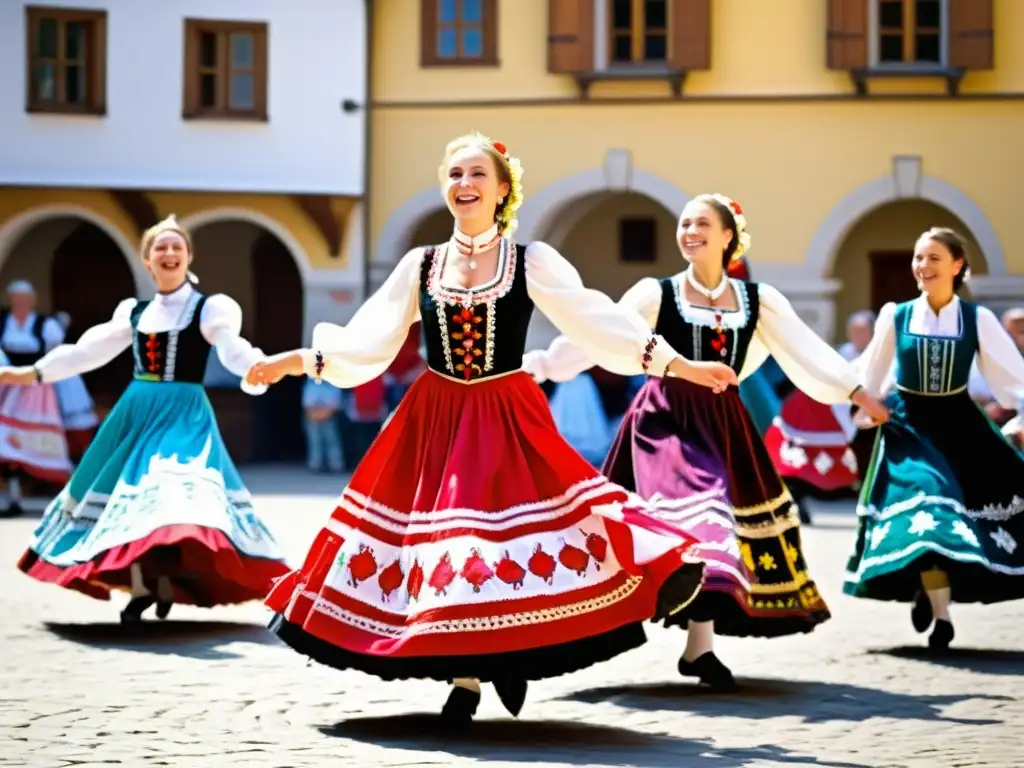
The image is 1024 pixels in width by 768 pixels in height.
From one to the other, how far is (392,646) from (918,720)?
5.88 feet

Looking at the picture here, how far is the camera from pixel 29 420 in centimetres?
1820

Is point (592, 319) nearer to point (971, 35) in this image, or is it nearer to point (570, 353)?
point (570, 353)

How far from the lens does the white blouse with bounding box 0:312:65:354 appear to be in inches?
732

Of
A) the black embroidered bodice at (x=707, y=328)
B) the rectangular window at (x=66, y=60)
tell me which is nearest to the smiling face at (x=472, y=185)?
the black embroidered bodice at (x=707, y=328)

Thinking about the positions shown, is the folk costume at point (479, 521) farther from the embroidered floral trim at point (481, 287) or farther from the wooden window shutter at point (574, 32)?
the wooden window shutter at point (574, 32)

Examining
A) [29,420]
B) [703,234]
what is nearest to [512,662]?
[703,234]

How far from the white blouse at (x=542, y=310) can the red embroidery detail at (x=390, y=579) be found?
0.67 m

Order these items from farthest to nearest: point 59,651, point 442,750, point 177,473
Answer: point 177,473
point 59,651
point 442,750

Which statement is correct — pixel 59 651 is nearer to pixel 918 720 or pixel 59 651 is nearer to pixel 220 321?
pixel 220 321

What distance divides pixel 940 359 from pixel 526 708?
2840mm

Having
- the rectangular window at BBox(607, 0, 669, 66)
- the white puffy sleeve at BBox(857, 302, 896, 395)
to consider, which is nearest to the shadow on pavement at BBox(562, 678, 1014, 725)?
the white puffy sleeve at BBox(857, 302, 896, 395)

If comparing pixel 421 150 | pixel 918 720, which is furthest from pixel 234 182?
pixel 918 720

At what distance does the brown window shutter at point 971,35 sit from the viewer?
23.8 meters

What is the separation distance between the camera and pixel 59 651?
9164mm
